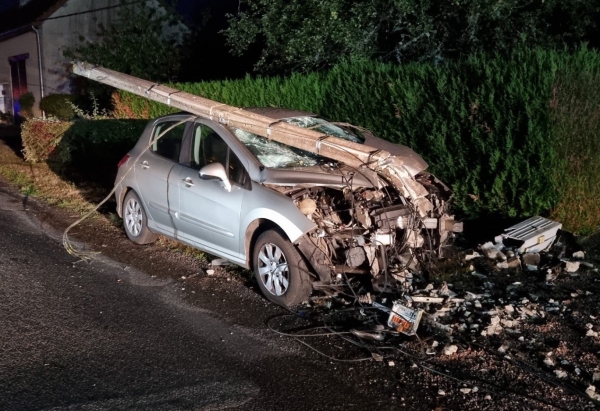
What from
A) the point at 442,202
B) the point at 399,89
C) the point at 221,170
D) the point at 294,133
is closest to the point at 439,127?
the point at 399,89

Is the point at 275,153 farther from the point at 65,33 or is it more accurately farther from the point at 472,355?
the point at 65,33

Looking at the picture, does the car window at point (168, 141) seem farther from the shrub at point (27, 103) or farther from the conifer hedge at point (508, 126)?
the shrub at point (27, 103)

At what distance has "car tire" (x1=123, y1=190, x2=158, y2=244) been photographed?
8.68 meters

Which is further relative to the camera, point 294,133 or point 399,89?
point 399,89

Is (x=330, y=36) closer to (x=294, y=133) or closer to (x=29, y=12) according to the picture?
(x=294, y=133)

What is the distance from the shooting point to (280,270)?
667cm

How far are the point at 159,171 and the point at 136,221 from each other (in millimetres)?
1047

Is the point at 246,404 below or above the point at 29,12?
below

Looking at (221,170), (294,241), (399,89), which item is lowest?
(294,241)

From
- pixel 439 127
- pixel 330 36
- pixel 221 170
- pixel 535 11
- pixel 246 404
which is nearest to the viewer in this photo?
pixel 246 404

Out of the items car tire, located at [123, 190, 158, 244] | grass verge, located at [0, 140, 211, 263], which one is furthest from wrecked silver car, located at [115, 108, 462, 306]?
grass verge, located at [0, 140, 211, 263]

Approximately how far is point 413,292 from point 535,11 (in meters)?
7.13

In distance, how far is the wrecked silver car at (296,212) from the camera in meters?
6.61

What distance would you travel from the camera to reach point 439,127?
9289mm
